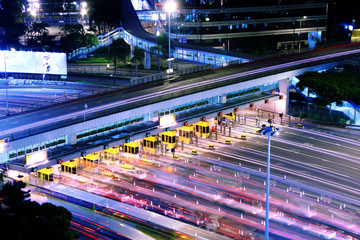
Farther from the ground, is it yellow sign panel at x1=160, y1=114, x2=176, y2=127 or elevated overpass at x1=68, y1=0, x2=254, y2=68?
elevated overpass at x1=68, y1=0, x2=254, y2=68

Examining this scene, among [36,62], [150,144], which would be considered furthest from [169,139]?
[36,62]

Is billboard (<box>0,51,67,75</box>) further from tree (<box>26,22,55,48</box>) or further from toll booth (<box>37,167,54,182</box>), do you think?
toll booth (<box>37,167,54,182</box>)

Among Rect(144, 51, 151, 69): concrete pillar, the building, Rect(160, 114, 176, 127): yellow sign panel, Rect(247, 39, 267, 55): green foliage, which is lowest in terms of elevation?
Rect(160, 114, 176, 127): yellow sign panel

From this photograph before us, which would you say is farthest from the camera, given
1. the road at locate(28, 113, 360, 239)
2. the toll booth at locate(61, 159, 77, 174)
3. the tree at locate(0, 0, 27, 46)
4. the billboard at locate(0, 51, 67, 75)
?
the tree at locate(0, 0, 27, 46)

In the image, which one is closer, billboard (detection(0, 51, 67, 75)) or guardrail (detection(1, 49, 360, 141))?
guardrail (detection(1, 49, 360, 141))

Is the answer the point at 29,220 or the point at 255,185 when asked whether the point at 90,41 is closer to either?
the point at 255,185

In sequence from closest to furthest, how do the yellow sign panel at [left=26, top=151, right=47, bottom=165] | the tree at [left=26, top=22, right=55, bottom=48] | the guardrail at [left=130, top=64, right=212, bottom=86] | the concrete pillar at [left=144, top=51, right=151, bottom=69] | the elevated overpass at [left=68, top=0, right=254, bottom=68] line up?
the yellow sign panel at [left=26, top=151, right=47, bottom=165] → the guardrail at [left=130, top=64, right=212, bottom=86] → the elevated overpass at [left=68, top=0, right=254, bottom=68] → the concrete pillar at [left=144, top=51, right=151, bottom=69] → the tree at [left=26, top=22, right=55, bottom=48]

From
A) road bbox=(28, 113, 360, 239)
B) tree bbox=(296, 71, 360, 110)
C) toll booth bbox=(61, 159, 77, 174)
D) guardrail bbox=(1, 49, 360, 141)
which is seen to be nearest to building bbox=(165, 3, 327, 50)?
guardrail bbox=(1, 49, 360, 141)

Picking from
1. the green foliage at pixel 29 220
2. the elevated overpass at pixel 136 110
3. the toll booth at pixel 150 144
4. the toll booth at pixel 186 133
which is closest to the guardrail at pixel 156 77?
the elevated overpass at pixel 136 110
